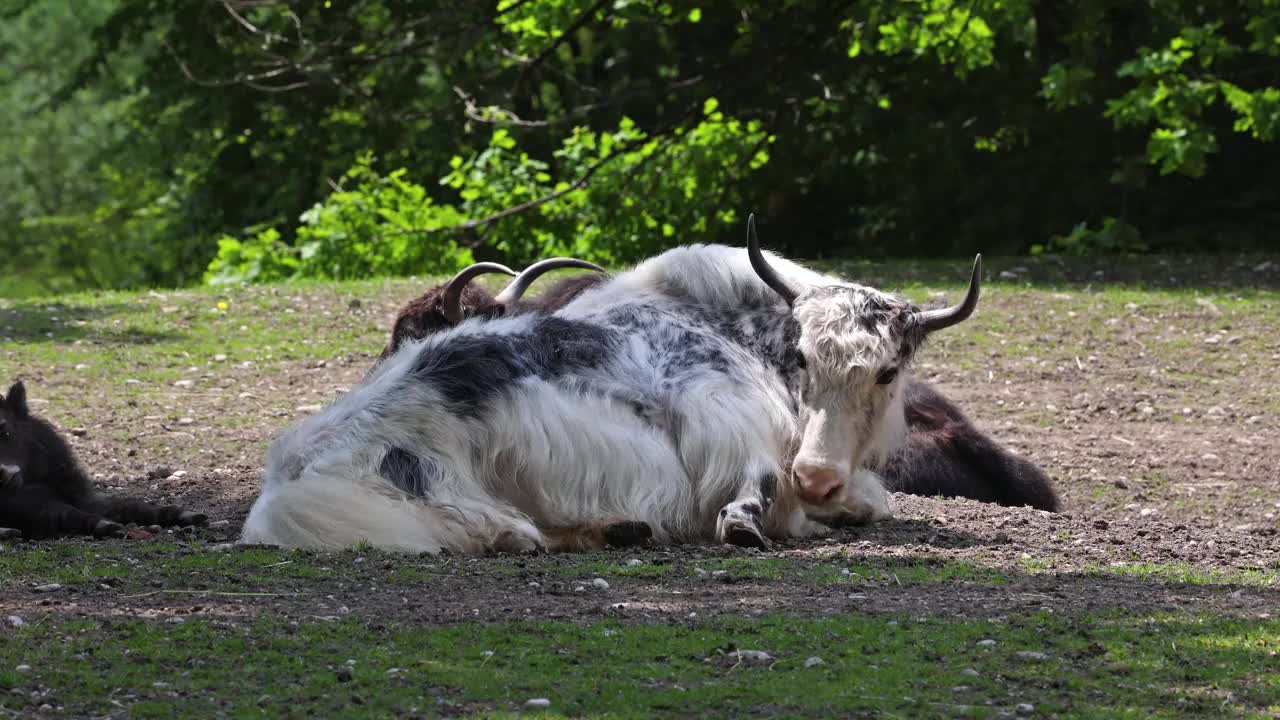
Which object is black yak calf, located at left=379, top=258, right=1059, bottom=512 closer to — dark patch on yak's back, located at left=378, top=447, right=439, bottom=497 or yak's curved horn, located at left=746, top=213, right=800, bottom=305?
yak's curved horn, located at left=746, top=213, right=800, bottom=305

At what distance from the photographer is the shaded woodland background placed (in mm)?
18828

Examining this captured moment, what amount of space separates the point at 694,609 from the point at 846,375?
1.93 metres

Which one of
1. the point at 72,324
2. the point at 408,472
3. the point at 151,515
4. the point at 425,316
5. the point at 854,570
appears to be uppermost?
the point at 425,316

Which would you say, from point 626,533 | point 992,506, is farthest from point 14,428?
point 992,506

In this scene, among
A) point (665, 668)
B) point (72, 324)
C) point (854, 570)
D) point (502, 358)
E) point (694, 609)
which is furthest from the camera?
point (72, 324)

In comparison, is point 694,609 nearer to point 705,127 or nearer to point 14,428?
point 14,428

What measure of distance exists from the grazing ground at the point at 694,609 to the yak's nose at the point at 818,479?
0.24 m

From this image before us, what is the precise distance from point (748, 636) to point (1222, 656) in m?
1.27

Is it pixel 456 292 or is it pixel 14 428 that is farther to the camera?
pixel 456 292

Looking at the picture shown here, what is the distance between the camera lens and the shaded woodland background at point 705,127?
18.8 meters

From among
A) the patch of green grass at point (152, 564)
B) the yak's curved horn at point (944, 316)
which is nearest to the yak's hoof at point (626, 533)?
the patch of green grass at point (152, 564)

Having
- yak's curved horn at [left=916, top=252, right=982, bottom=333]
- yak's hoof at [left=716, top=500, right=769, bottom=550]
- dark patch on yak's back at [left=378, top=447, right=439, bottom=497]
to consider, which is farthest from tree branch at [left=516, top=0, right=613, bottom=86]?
dark patch on yak's back at [left=378, top=447, right=439, bottom=497]

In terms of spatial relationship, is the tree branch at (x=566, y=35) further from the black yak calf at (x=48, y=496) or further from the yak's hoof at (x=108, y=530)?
the yak's hoof at (x=108, y=530)

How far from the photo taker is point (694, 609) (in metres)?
5.39
